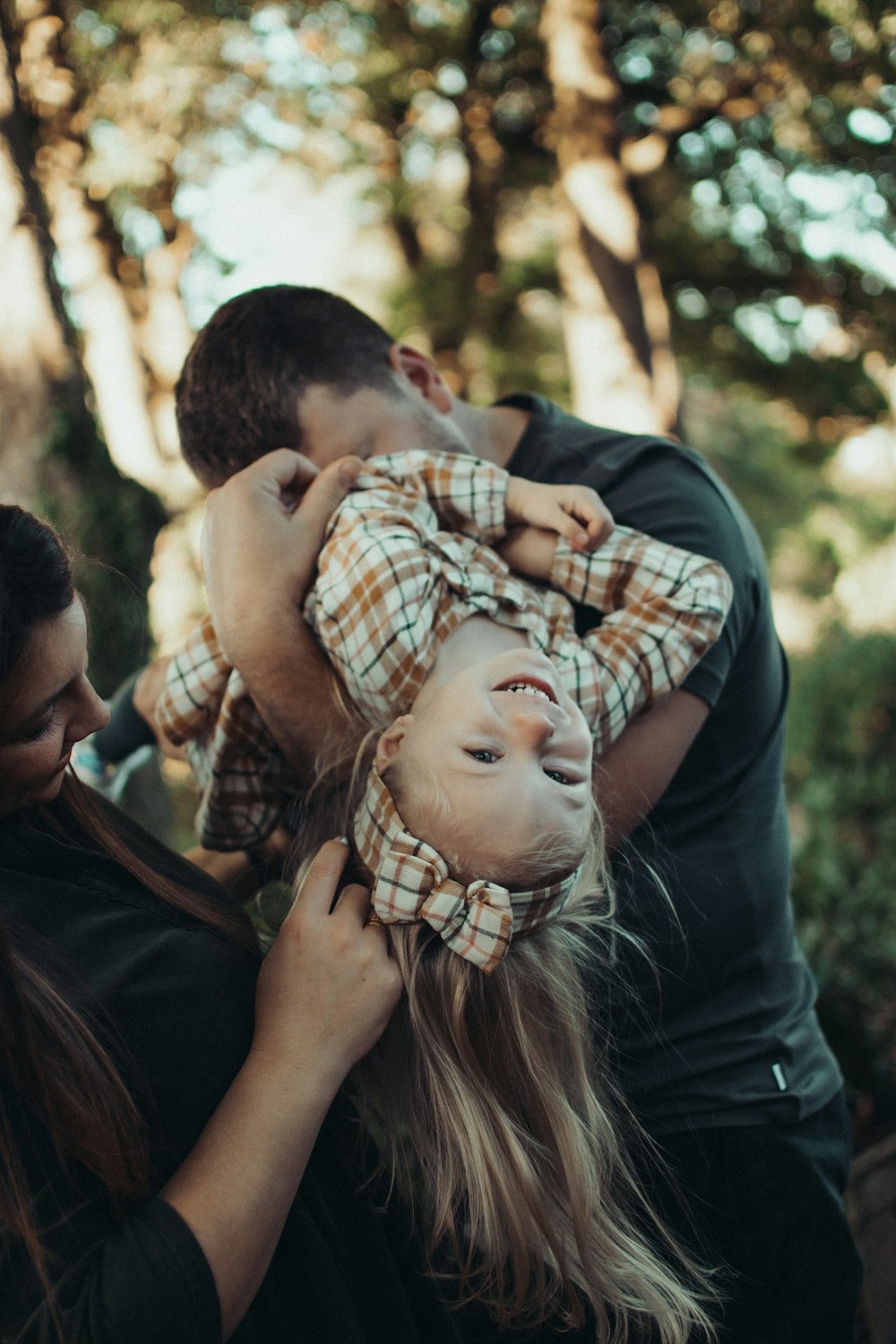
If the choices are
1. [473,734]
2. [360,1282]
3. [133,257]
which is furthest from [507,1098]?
[133,257]

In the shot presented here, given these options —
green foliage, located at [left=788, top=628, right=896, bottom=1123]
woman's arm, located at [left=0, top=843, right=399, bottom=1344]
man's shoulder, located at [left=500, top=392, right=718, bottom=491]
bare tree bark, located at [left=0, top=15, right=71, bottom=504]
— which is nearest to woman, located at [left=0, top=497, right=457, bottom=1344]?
woman's arm, located at [left=0, top=843, right=399, bottom=1344]

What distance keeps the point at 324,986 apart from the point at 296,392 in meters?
1.26

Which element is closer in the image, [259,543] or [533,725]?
[533,725]

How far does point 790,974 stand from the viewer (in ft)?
7.45

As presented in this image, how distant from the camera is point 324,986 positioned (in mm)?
1606

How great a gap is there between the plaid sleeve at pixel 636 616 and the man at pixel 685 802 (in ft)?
0.26

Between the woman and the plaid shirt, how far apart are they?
0.31 metres

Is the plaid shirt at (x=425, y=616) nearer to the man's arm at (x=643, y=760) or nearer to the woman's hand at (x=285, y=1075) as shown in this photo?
the man's arm at (x=643, y=760)

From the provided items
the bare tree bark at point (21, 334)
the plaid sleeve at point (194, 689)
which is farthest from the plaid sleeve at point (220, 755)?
the bare tree bark at point (21, 334)

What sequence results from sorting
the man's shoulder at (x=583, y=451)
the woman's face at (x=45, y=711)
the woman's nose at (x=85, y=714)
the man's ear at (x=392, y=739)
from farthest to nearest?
the man's shoulder at (x=583, y=451), the man's ear at (x=392, y=739), the woman's nose at (x=85, y=714), the woman's face at (x=45, y=711)

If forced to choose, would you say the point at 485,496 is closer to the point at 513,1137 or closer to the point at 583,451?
the point at 583,451

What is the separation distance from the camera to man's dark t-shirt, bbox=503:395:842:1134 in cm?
204

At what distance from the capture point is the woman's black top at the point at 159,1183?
4.09ft

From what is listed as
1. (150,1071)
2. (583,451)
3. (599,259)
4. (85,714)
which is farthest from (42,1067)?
(599,259)
